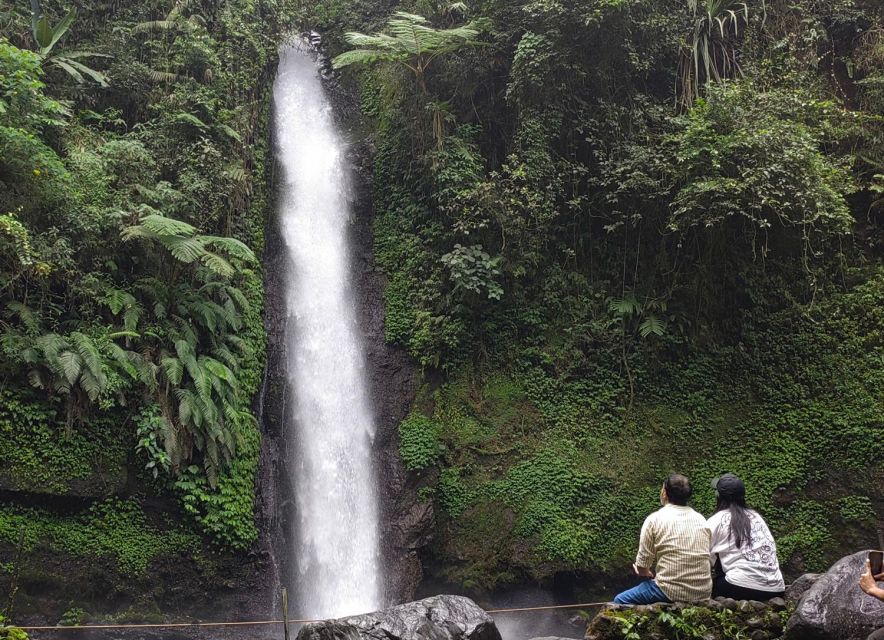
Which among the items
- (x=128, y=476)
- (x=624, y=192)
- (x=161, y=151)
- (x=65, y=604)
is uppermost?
(x=161, y=151)

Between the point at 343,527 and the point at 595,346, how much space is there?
5.47 m

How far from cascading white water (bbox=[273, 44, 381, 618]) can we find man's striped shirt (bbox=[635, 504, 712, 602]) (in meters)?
6.38

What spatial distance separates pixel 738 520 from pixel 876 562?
1504 millimetres

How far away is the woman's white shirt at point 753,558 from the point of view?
516 centimetres

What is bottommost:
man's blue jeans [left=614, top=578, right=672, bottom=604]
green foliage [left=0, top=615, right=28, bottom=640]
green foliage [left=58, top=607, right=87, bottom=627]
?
green foliage [left=58, top=607, right=87, bottom=627]

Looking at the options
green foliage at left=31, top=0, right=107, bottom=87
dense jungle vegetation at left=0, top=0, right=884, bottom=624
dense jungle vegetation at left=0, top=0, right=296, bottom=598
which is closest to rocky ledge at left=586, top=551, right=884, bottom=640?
dense jungle vegetation at left=0, top=0, right=884, bottom=624

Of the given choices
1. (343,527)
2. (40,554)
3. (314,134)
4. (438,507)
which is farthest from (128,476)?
(314,134)

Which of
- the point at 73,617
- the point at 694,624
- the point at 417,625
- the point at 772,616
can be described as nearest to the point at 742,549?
the point at 772,616

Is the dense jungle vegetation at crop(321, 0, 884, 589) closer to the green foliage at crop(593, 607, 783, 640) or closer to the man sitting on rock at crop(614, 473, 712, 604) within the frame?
the green foliage at crop(593, 607, 783, 640)

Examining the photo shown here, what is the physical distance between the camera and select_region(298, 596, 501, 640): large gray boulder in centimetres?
596

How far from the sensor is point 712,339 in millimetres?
11711

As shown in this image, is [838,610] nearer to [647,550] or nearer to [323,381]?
[647,550]

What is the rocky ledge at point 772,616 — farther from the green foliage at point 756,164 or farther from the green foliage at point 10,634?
the green foliage at point 756,164

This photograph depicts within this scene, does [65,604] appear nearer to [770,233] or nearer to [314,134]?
[314,134]
